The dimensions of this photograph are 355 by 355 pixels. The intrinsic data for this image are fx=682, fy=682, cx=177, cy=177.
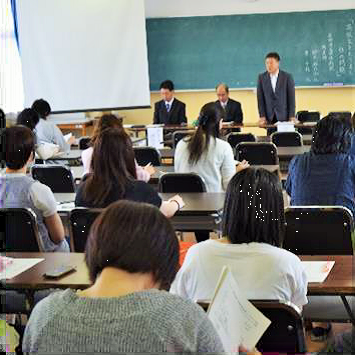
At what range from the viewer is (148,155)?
621cm

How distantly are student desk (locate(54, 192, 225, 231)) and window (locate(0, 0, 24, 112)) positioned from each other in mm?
5336

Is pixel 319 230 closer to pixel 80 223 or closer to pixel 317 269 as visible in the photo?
pixel 317 269

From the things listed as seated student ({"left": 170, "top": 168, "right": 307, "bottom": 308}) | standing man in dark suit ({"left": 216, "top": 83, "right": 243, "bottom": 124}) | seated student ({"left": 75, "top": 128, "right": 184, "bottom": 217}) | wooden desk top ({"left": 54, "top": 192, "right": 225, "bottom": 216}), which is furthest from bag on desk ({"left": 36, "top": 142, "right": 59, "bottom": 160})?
seated student ({"left": 170, "top": 168, "right": 307, "bottom": 308})

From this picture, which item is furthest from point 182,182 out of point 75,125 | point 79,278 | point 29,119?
point 75,125

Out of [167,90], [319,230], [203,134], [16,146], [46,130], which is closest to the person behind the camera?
[319,230]

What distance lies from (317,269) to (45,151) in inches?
161

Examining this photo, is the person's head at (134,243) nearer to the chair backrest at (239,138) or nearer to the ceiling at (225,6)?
the chair backrest at (239,138)

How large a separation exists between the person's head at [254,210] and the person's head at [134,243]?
0.81 m

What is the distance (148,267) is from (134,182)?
190 cm

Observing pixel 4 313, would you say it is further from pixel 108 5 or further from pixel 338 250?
pixel 108 5

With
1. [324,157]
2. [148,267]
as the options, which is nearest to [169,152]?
[324,157]

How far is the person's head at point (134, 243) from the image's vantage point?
1421 mm

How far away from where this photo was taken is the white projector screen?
923 centimetres

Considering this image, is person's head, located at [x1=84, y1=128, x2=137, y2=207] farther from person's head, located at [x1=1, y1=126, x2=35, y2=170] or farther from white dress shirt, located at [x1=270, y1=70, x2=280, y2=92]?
white dress shirt, located at [x1=270, y1=70, x2=280, y2=92]
